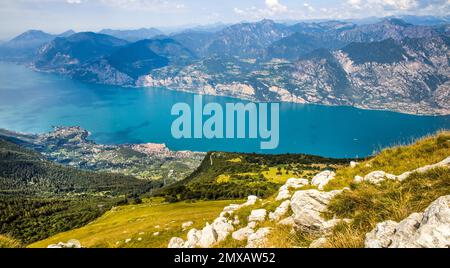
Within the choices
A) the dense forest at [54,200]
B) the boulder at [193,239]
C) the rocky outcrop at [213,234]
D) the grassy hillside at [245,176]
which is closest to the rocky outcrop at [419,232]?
the rocky outcrop at [213,234]

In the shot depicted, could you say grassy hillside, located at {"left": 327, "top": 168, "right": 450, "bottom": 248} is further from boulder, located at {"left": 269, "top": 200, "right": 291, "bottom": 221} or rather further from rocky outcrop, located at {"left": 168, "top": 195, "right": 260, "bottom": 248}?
rocky outcrop, located at {"left": 168, "top": 195, "right": 260, "bottom": 248}

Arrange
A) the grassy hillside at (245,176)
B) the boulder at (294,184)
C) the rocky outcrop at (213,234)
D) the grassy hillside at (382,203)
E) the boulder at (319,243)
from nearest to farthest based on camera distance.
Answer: the grassy hillside at (382,203) < the boulder at (319,243) < the rocky outcrop at (213,234) < the boulder at (294,184) < the grassy hillside at (245,176)

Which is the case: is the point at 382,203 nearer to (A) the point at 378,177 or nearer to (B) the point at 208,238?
(A) the point at 378,177

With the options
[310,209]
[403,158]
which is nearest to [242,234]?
[310,209]

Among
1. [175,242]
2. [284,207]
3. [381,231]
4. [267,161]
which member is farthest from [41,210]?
[381,231]

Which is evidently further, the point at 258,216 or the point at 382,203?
the point at 258,216

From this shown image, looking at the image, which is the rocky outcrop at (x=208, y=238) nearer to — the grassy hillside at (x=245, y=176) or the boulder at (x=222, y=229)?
the boulder at (x=222, y=229)
